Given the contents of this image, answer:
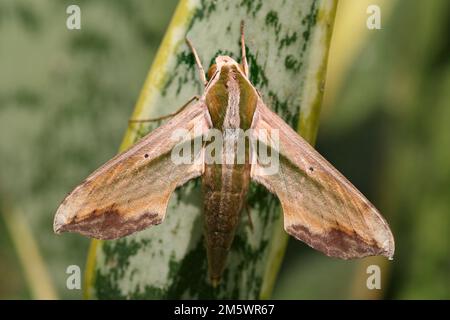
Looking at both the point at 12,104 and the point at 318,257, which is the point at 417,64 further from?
the point at 12,104

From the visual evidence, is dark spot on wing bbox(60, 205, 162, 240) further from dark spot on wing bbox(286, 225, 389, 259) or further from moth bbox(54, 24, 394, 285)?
dark spot on wing bbox(286, 225, 389, 259)

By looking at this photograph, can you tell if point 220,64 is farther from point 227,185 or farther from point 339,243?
point 339,243

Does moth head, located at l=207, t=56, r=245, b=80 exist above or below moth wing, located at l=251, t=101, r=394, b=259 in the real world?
above

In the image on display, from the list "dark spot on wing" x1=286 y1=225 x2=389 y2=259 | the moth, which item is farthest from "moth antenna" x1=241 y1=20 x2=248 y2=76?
"dark spot on wing" x1=286 y1=225 x2=389 y2=259

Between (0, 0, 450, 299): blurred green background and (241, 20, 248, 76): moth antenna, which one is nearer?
(241, 20, 248, 76): moth antenna

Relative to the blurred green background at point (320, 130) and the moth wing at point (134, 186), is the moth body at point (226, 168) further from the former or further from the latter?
the blurred green background at point (320, 130)

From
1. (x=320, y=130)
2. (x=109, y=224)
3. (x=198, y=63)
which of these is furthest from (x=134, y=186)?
(x=320, y=130)

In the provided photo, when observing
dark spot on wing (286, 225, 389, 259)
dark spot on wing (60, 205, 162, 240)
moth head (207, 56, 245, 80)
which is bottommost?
dark spot on wing (286, 225, 389, 259)
